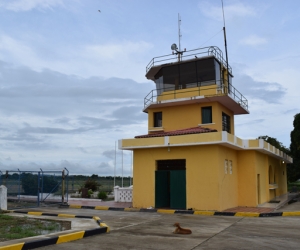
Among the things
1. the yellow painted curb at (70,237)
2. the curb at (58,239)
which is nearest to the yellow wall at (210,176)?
the curb at (58,239)

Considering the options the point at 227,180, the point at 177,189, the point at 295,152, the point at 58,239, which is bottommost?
the point at 58,239

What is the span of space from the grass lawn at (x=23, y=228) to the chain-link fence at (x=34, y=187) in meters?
7.05

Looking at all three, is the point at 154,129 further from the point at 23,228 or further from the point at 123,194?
the point at 23,228

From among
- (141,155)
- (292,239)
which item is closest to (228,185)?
(141,155)

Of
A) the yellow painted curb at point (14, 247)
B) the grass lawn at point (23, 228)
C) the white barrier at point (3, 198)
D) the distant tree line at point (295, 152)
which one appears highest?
the distant tree line at point (295, 152)

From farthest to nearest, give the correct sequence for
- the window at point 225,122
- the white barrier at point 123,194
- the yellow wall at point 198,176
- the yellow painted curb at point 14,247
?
the white barrier at point 123,194
the window at point 225,122
the yellow wall at point 198,176
the yellow painted curb at point 14,247

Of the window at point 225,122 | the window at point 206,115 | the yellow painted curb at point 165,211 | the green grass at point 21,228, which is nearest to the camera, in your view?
the green grass at point 21,228

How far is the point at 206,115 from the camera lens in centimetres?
2319

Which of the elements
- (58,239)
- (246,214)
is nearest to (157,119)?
(246,214)

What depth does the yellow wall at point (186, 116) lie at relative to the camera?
22.8m

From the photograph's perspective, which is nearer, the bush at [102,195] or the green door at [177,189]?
the green door at [177,189]

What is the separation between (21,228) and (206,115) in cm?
1488

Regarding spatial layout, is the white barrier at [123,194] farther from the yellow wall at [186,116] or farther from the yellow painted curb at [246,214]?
the yellow painted curb at [246,214]

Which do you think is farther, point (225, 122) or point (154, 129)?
point (154, 129)
